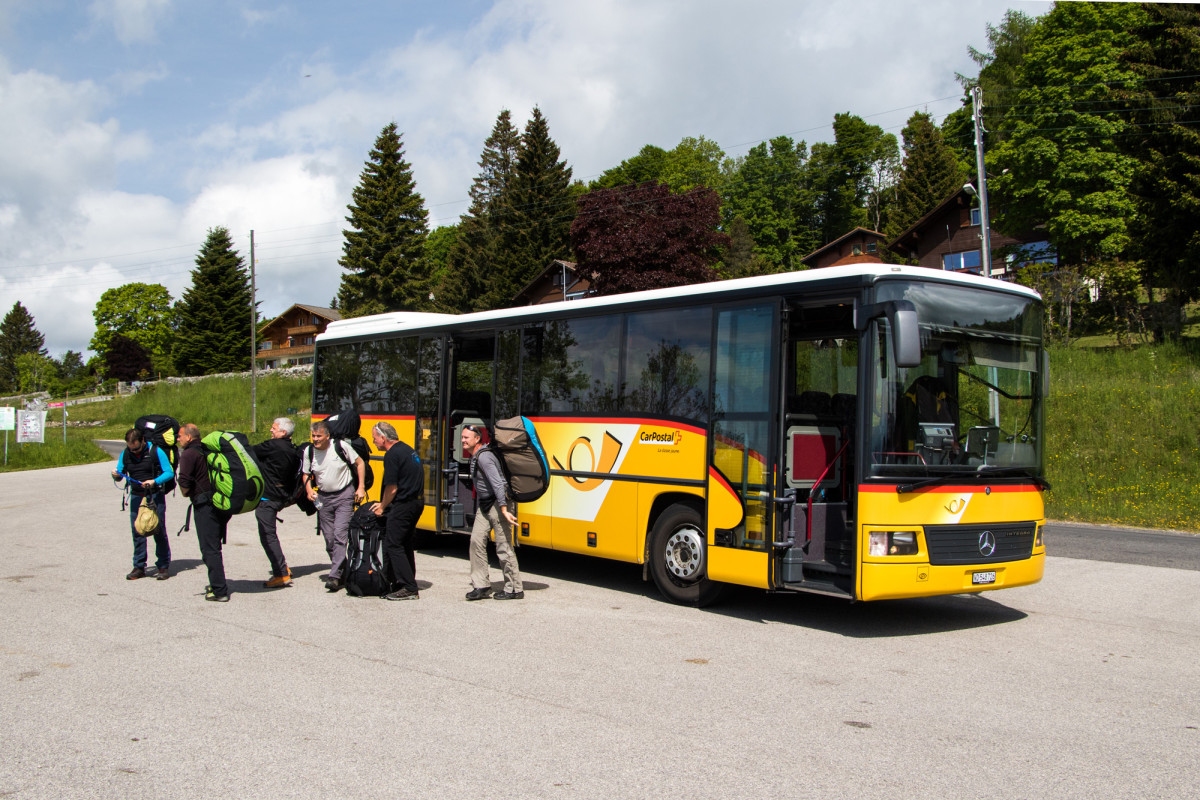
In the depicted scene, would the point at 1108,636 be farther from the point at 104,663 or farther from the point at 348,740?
the point at 104,663

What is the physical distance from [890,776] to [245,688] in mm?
4052

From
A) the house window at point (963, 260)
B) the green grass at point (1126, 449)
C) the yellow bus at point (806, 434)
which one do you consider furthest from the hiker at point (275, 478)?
the house window at point (963, 260)

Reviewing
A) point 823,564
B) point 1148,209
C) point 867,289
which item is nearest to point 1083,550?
point 823,564

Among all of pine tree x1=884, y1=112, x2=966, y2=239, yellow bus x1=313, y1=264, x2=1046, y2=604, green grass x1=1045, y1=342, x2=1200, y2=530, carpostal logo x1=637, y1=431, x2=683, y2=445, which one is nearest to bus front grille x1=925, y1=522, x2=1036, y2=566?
yellow bus x1=313, y1=264, x2=1046, y2=604

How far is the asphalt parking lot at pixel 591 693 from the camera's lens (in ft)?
14.9

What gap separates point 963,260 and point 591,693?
1950 inches

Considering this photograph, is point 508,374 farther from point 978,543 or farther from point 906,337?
point 978,543

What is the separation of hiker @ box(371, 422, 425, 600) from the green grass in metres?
13.3

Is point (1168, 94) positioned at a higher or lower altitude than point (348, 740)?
higher

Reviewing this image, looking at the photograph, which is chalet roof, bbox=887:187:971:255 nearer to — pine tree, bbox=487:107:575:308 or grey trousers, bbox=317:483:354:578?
pine tree, bbox=487:107:575:308

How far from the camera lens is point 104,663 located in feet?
21.9

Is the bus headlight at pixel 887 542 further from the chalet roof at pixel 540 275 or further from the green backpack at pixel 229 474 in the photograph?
the chalet roof at pixel 540 275

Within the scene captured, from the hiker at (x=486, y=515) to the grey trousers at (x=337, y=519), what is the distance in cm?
145

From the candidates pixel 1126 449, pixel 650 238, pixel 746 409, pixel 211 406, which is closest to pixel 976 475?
pixel 746 409
